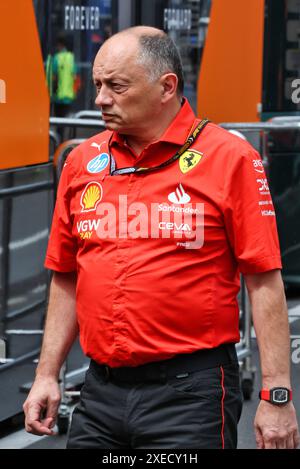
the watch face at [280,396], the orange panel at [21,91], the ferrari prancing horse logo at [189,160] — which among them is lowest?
the watch face at [280,396]

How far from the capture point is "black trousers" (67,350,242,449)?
3.48m

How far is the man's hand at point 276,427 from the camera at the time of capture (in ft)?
11.3

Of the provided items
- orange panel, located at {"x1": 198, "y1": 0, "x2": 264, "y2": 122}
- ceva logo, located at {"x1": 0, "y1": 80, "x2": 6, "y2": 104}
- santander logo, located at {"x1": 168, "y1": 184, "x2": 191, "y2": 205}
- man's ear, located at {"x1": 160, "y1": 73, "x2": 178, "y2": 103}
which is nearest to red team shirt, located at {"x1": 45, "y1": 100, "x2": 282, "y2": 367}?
santander logo, located at {"x1": 168, "y1": 184, "x2": 191, "y2": 205}

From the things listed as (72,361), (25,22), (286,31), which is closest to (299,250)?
Result: (286,31)

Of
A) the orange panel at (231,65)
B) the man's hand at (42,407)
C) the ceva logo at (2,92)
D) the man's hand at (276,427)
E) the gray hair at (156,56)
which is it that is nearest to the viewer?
the man's hand at (276,427)

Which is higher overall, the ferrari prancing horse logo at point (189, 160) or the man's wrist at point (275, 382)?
the ferrari prancing horse logo at point (189, 160)

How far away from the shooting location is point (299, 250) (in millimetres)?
10531

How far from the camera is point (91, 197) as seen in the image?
364 centimetres

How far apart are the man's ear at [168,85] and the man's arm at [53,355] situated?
0.63m

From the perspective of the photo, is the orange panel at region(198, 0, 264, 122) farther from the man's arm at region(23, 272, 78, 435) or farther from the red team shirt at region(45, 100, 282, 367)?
the red team shirt at region(45, 100, 282, 367)

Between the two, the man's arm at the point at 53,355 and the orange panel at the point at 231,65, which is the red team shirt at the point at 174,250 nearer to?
the man's arm at the point at 53,355

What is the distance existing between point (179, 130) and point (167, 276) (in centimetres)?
44

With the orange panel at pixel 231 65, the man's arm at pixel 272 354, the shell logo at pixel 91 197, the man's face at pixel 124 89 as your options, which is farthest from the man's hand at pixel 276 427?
the orange panel at pixel 231 65

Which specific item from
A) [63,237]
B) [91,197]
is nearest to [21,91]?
[63,237]
